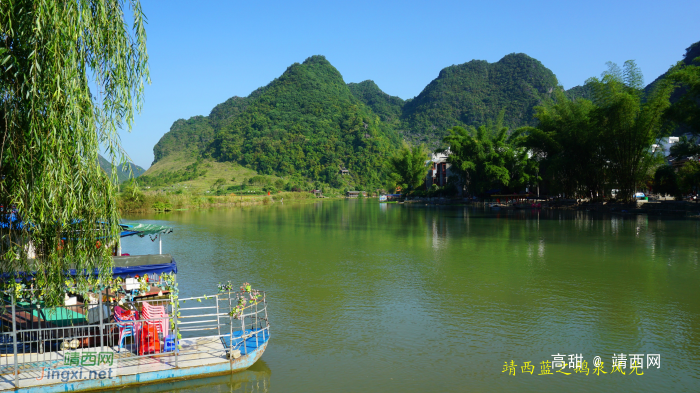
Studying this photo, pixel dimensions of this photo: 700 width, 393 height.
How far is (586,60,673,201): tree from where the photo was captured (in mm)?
38188

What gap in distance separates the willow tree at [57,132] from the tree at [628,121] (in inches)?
1644

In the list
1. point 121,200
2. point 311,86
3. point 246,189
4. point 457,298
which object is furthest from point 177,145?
point 457,298

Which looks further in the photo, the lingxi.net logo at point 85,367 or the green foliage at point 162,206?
the green foliage at point 162,206

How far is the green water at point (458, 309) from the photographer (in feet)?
26.0

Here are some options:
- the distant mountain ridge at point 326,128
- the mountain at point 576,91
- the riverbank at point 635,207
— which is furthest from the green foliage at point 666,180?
the mountain at point 576,91

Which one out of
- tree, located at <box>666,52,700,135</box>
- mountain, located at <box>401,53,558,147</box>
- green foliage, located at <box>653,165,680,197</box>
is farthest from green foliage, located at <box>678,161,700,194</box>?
mountain, located at <box>401,53,558,147</box>

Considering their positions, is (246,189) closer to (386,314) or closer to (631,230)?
(631,230)

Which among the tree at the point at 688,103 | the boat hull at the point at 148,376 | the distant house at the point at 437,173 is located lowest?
the boat hull at the point at 148,376

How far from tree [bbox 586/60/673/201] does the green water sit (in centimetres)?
1716

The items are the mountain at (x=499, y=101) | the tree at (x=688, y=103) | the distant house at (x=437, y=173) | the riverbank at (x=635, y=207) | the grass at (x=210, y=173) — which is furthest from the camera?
the mountain at (x=499, y=101)

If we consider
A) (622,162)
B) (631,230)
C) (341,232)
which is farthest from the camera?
(622,162)

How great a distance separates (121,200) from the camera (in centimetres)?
5028

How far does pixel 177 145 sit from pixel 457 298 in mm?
199492

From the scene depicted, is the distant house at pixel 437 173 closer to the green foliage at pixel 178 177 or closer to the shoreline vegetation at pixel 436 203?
the shoreline vegetation at pixel 436 203
